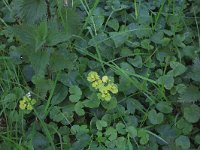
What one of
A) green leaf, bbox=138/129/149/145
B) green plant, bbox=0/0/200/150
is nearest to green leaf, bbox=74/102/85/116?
green plant, bbox=0/0/200/150

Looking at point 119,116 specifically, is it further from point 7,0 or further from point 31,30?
point 7,0

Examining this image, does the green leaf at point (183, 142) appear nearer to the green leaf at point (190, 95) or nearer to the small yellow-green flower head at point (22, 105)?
the green leaf at point (190, 95)

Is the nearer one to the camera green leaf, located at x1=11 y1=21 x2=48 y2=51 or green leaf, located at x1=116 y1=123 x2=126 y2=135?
green leaf, located at x1=11 y1=21 x2=48 y2=51

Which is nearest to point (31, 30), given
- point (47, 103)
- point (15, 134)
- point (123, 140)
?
point (47, 103)

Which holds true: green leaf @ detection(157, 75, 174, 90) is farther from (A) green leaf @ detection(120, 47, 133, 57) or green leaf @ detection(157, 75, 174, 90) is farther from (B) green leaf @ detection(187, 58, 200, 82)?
(A) green leaf @ detection(120, 47, 133, 57)

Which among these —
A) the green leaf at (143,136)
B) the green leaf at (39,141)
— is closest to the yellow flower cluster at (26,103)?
the green leaf at (39,141)

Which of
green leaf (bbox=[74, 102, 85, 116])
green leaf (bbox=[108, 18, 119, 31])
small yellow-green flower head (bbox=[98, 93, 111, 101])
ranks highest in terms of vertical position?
green leaf (bbox=[108, 18, 119, 31])
